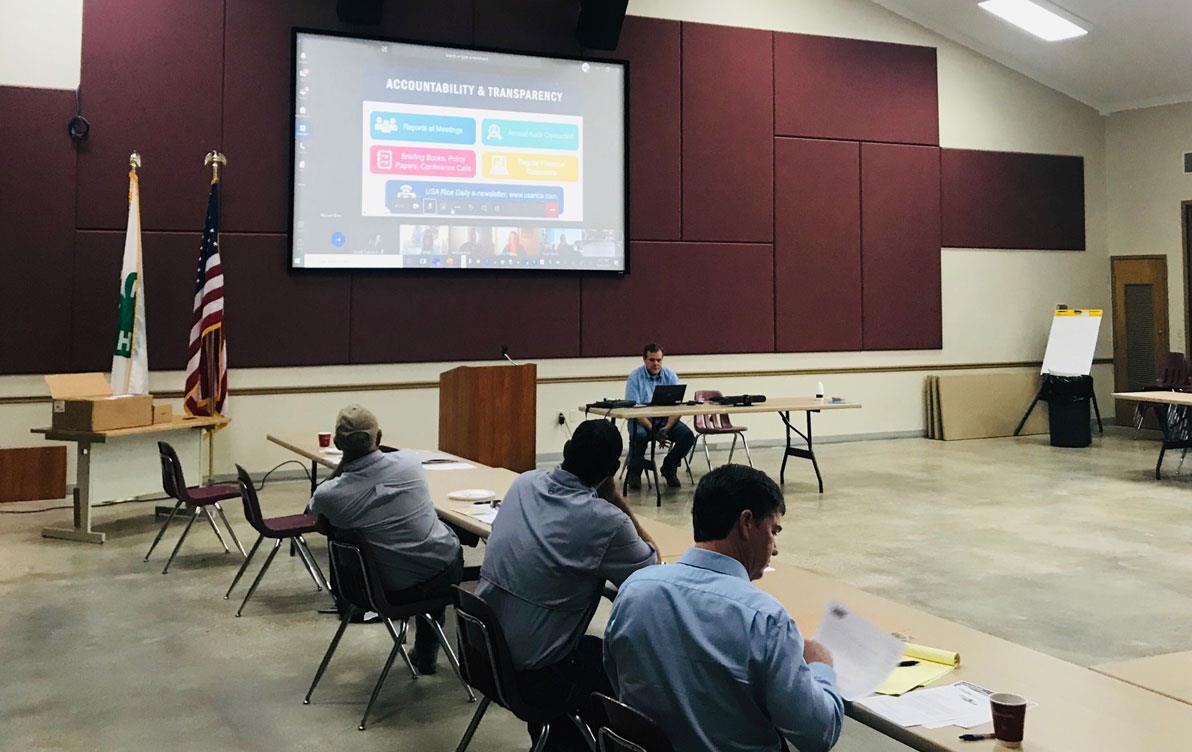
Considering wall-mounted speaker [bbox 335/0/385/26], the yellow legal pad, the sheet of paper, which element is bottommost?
the yellow legal pad

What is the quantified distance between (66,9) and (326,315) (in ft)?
10.6

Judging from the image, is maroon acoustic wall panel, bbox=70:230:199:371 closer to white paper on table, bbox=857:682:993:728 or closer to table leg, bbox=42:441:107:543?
table leg, bbox=42:441:107:543

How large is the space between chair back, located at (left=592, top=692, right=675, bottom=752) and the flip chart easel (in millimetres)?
10148

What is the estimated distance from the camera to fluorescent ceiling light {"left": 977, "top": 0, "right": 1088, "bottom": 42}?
987 cm

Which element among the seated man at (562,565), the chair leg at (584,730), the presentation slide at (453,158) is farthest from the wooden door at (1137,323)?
the chair leg at (584,730)

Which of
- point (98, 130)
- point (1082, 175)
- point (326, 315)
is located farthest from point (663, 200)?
point (1082, 175)

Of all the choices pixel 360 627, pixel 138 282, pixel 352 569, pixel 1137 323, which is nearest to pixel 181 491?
pixel 360 627

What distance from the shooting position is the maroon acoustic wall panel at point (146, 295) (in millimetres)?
7723

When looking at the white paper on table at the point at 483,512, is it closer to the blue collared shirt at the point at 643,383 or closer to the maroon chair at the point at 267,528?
the maroon chair at the point at 267,528

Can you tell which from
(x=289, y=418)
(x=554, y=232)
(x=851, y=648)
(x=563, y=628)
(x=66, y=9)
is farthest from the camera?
(x=554, y=232)

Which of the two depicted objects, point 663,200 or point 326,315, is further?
point 663,200

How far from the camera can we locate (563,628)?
8.32 feet

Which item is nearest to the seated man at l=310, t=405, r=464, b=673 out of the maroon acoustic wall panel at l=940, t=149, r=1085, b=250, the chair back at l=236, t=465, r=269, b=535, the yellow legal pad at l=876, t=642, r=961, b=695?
the chair back at l=236, t=465, r=269, b=535

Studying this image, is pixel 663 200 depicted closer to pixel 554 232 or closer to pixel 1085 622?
pixel 554 232
